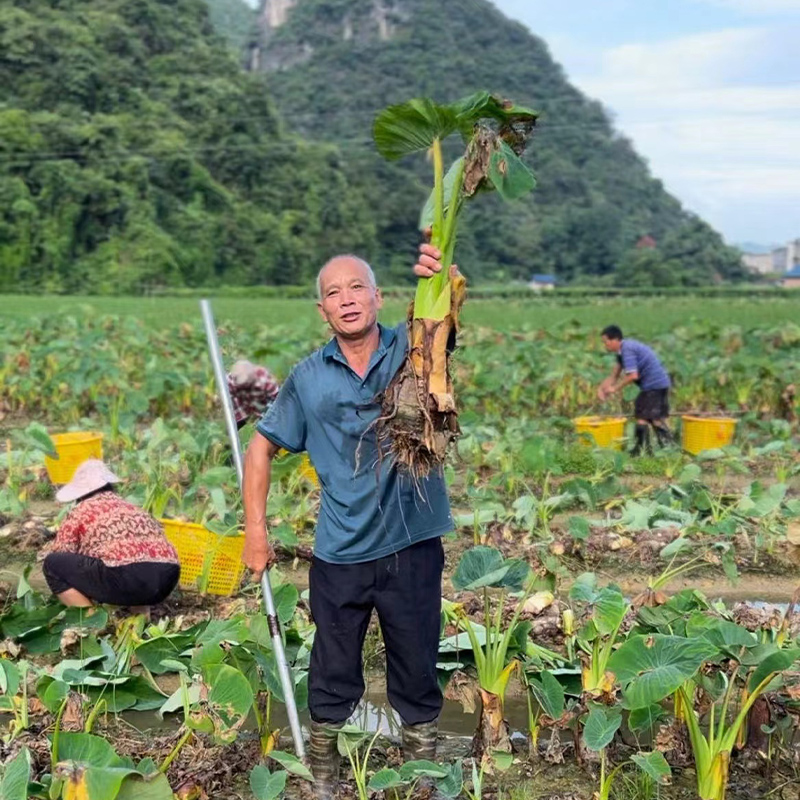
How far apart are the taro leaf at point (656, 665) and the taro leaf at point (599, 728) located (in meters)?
0.08

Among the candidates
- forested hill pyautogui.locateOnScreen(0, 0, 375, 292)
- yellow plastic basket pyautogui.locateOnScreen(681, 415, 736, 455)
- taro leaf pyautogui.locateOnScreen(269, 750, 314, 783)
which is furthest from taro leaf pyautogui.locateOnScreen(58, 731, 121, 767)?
forested hill pyautogui.locateOnScreen(0, 0, 375, 292)

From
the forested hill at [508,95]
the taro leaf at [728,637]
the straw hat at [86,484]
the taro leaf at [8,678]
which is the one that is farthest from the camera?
the forested hill at [508,95]

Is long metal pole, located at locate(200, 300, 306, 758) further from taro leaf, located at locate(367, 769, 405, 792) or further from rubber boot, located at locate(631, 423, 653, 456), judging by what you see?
rubber boot, located at locate(631, 423, 653, 456)

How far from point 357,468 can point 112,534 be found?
1.68 m

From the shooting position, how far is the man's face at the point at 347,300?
2840 millimetres

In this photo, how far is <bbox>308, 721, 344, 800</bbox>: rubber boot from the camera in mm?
3006

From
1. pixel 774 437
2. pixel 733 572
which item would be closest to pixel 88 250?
pixel 774 437

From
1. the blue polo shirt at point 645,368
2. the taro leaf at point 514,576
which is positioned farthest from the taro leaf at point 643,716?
the blue polo shirt at point 645,368

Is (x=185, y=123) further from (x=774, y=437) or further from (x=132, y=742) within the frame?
(x=132, y=742)

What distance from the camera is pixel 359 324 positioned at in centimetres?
284

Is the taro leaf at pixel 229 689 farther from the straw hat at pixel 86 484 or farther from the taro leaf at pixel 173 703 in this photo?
the straw hat at pixel 86 484

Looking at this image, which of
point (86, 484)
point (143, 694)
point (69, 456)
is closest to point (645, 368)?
point (69, 456)

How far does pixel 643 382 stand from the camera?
337 inches

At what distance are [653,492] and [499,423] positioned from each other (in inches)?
108
